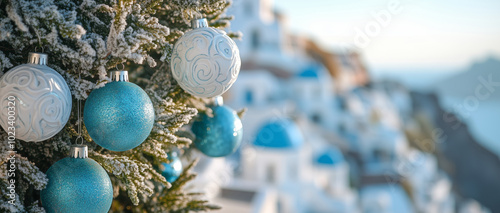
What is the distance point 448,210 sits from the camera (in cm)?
2416

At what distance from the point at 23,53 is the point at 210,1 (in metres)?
0.56

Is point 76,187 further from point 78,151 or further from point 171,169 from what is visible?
point 171,169

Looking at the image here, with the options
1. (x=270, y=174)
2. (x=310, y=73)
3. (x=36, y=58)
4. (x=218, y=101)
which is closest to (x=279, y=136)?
(x=270, y=174)

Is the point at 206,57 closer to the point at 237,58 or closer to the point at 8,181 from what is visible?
the point at 237,58

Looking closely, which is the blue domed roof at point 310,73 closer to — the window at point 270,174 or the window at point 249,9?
the window at point 249,9

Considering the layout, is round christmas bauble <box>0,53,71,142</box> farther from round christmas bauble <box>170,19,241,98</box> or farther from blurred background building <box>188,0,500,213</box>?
blurred background building <box>188,0,500,213</box>

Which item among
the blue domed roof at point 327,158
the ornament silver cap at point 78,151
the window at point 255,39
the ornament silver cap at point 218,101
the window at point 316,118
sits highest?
the window at point 255,39

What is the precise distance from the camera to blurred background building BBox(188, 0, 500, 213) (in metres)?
10.6

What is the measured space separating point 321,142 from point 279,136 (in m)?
4.09

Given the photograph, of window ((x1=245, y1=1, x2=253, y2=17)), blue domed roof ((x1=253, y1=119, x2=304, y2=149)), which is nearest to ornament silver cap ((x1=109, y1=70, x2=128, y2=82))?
blue domed roof ((x1=253, y1=119, x2=304, y2=149))

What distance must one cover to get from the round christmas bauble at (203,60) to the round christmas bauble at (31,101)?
338 mm

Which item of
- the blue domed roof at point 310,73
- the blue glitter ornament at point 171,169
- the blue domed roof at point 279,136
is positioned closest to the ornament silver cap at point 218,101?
the blue glitter ornament at point 171,169

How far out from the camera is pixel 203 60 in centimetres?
115

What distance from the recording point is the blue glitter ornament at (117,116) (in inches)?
40.7
